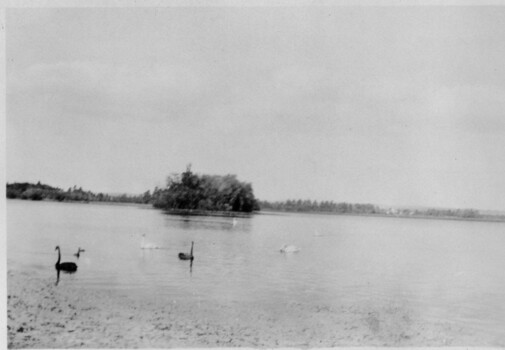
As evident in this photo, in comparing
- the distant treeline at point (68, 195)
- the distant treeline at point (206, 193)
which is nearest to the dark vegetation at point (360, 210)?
the distant treeline at point (206, 193)

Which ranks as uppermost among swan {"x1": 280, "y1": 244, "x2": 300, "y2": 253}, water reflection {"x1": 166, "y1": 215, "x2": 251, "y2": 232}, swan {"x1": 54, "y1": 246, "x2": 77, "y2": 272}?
water reflection {"x1": 166, "y1": 215, "x2": 251, "y2": 232}

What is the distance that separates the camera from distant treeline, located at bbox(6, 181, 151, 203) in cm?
738

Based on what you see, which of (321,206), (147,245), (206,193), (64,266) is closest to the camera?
(64,266)

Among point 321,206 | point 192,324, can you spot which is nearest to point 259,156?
point 321,206

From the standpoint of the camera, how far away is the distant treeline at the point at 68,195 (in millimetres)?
7375

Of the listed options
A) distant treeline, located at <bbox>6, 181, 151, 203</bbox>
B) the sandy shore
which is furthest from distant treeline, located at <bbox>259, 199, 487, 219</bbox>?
distant treeline, located at <bbox>6, 181, 151, 203</bbox>

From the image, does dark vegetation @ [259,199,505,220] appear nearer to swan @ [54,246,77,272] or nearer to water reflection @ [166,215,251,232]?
water reflection @ [166,215,251,232]

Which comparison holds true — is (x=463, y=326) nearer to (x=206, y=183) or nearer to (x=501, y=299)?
(x=501, y=299)

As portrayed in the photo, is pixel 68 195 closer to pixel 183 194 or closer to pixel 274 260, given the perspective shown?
pixel 183 194

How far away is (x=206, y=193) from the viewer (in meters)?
9.23

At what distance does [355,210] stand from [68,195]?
166 inches

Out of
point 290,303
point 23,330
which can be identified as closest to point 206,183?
point 290,303

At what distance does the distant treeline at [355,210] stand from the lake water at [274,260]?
0.23m

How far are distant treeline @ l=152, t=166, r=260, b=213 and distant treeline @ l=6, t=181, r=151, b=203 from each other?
1.28 ft
